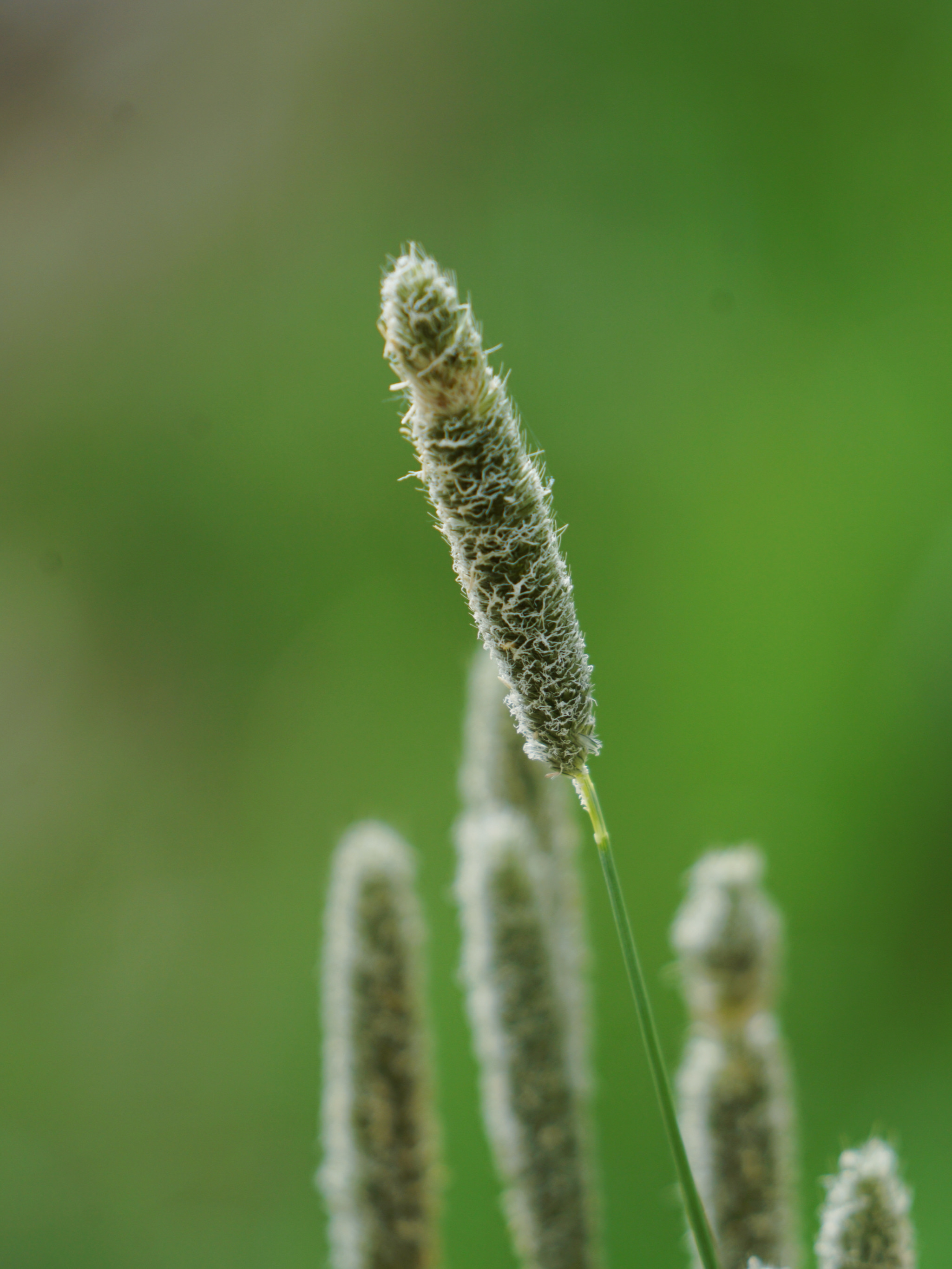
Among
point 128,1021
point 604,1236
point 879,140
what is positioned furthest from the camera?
point 128,1021

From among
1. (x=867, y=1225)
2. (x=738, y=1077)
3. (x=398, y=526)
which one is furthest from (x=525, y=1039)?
(x=398, y=526)

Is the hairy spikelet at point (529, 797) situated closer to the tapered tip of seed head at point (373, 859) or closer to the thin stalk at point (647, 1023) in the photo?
the tapered tip of seed head at point (373, 859)

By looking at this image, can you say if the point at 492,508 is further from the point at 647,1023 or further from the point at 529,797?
the point at 529,797

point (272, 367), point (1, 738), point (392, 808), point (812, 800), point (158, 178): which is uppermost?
point (158, 178)

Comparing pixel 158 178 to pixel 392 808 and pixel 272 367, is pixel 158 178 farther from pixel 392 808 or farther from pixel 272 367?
pixel 392 808

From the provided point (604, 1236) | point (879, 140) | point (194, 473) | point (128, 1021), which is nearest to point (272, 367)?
point (194, 473)

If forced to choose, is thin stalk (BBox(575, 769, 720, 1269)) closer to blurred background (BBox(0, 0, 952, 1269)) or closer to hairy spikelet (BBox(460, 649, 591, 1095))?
hairy spikelet (BBox(460, 649, 591, 1095))
